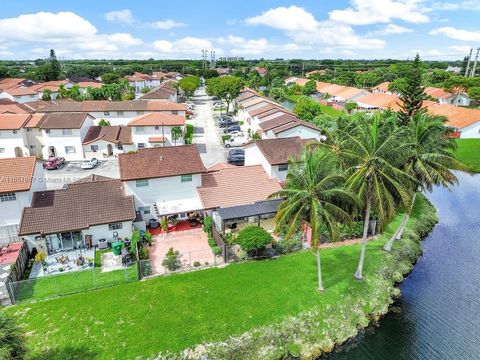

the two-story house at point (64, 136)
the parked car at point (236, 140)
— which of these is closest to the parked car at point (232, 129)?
the parked car at point (236, 140)

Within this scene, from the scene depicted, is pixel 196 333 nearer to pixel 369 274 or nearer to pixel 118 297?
pixel 118 297

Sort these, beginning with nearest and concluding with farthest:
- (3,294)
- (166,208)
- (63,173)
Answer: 1. (3,294)
2. (166,208)
3. (63,173)

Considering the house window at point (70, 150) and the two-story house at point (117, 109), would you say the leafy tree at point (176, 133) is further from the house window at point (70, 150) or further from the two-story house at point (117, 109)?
the house window at point (70, 150)

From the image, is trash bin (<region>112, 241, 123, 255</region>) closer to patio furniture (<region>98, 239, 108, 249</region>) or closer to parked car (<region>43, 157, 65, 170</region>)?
patio furniture (<region>98, 239, 108, 249</region>)

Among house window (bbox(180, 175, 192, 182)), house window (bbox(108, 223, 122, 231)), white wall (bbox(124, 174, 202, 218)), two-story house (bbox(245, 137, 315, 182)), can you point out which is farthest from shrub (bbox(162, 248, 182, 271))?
two-story house (bbox(245, 137, 315, 182))

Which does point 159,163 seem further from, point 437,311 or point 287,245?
point 437,311

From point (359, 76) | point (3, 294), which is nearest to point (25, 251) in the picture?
Answer: point (3, 294)
